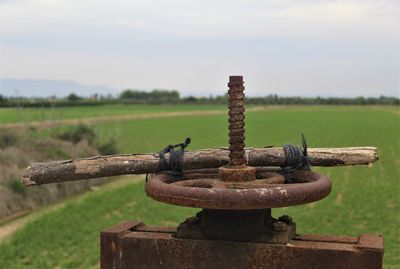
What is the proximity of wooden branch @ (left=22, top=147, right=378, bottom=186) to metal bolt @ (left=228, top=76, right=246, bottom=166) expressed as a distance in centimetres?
29

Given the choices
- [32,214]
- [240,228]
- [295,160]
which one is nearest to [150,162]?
[240,228]

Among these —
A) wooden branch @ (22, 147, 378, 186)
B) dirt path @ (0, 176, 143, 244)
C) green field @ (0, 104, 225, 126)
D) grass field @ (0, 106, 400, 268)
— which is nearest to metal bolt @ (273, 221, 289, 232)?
wooden branch @ (22, 147, 378, 186)

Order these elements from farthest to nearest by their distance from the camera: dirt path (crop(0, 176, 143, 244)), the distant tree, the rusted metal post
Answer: the distant tree < dirt path (crop(0, 176, 143, 244)) < the rusted metal post

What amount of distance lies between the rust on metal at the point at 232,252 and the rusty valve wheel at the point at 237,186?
316 millimetres

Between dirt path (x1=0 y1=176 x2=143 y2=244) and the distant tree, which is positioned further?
the distant tree

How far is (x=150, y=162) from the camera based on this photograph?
3508 mm

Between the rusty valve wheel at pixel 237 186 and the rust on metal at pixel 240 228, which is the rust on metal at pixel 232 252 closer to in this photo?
the rust on metal at pixel 240 228

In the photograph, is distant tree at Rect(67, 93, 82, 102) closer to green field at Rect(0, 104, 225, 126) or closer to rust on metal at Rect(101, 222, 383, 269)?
green field at Rect(0, 104, 225, 126)

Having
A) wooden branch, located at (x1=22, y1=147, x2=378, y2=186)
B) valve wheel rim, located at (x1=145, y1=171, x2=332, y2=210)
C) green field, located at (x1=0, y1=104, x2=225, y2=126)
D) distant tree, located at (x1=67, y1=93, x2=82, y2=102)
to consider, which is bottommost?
green field, located at (x1=0, y1=104, x2=225, y2=126)

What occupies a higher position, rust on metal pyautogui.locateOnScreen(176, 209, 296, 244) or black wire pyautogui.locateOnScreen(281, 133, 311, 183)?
black wire pyautogui.locateOnScreen(281, 133, 311, 183)

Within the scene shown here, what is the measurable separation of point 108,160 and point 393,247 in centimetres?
832

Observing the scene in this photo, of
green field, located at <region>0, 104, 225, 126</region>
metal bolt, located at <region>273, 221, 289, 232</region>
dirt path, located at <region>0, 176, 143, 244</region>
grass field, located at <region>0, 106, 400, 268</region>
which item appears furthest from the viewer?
green field, located at <region>0, 104, 225, 126</region>

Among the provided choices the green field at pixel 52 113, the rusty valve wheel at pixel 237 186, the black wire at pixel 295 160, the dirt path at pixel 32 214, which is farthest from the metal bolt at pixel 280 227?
the green field at pixel 52 113

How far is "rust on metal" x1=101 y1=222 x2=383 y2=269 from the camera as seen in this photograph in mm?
2918
